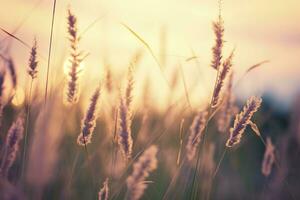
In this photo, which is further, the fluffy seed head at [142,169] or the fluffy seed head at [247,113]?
the fluffy seed head at [247,113]

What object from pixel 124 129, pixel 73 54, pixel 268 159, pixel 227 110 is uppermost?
pixel 73 54

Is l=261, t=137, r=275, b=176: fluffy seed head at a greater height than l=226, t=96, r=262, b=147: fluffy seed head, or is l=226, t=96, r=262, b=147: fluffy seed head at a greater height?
l=226, t=96, r=262, b=147: fluffy seed head

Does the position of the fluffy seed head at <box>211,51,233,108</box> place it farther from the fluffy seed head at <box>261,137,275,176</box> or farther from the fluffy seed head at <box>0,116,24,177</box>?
the fluffy seed head at <box>0,116,24,177</box>

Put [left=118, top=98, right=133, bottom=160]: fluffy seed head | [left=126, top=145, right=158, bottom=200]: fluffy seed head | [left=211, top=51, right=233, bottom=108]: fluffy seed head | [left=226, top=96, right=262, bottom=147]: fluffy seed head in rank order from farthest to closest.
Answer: [left=211, top=51, right=233, bottom=108]: fluffy seed head → [left=226, top=96, right=262, bottom=147]: fluffy seed head → [left=118, top=98, right=133, bottom=160]: fluffy seed head → [left=126, top=145, right=158, bottom=200]: fluffy seed head

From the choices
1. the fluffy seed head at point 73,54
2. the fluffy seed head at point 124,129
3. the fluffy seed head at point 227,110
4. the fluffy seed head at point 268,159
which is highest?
the fluffy seed head at point 73,54

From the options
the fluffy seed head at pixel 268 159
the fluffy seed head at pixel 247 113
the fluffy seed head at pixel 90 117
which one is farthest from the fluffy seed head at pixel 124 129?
the fluffy seed head at pixel 268 159

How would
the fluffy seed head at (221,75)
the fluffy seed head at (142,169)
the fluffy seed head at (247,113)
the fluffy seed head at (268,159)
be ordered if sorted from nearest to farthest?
the fluffy seed head at (142,169), the fluffy seed head at (247,113), the fluffy seed head at (221,75), the fluffy seed head at (268,159)

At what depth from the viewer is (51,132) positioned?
1026 mm

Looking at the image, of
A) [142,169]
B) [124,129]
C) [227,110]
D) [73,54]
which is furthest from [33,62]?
[227,110]

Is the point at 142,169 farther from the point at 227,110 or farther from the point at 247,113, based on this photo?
the point at 227,110

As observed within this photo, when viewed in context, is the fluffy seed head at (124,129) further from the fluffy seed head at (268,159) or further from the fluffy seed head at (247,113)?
the fluffy seed head at (268,159)

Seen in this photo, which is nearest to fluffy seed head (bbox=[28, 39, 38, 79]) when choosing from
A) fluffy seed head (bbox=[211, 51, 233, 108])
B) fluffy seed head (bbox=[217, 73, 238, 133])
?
fluffy seed head (bbox=[211, 51, 233, 108])

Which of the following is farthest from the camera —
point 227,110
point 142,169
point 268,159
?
point 227,110

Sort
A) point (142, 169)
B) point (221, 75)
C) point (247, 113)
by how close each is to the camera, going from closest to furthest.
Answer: point (142, 169) → point (247, 113) → point (221, 75)
